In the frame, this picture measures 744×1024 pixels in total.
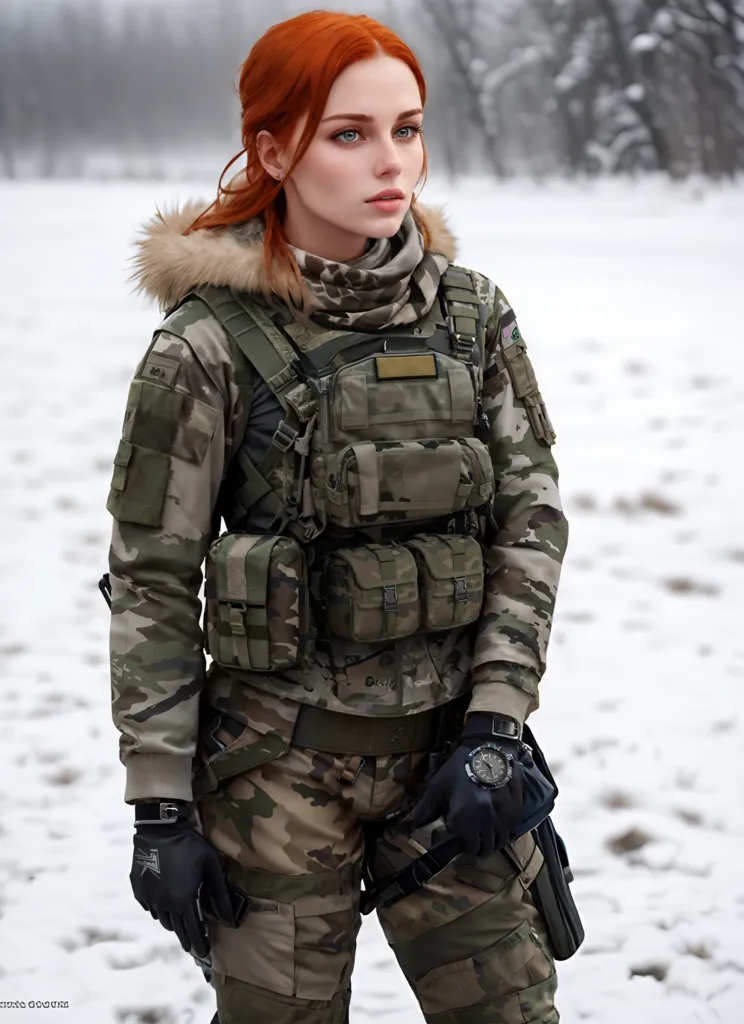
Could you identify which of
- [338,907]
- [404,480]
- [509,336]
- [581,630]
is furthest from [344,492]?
→ [581,630]

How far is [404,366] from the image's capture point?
5.69ft

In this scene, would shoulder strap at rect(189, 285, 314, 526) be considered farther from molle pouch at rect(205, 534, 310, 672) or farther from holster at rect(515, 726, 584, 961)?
holster at rect(515, 726, 584, 961)

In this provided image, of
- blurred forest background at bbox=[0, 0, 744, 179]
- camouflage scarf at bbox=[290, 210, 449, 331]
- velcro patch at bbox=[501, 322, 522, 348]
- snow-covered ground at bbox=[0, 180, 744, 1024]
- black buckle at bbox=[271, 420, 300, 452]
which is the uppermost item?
blurred forest background at bbox=[0, 0, 744, 179]

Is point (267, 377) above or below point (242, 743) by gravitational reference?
above

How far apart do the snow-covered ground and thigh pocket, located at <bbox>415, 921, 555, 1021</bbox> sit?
905 millimetres

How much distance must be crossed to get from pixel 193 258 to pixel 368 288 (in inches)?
10.2

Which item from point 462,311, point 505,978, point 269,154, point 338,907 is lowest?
point 505,978

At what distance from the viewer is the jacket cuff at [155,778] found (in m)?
1.73

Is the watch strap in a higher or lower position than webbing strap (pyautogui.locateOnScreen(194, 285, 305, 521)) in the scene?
lower

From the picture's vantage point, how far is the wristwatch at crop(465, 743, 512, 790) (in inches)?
68.2

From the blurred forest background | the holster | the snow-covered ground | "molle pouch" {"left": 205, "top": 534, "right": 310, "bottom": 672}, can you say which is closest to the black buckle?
"molle pouch" {"left": 205, "top": 534, "right": 310, "bottom": 672}

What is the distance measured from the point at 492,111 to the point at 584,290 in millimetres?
2850

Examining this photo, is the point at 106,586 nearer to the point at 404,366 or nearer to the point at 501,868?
the point at 404,366

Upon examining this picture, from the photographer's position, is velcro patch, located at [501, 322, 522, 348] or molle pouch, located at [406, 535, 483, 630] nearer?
molle pouch, located at [406, 535, 483, 630]
